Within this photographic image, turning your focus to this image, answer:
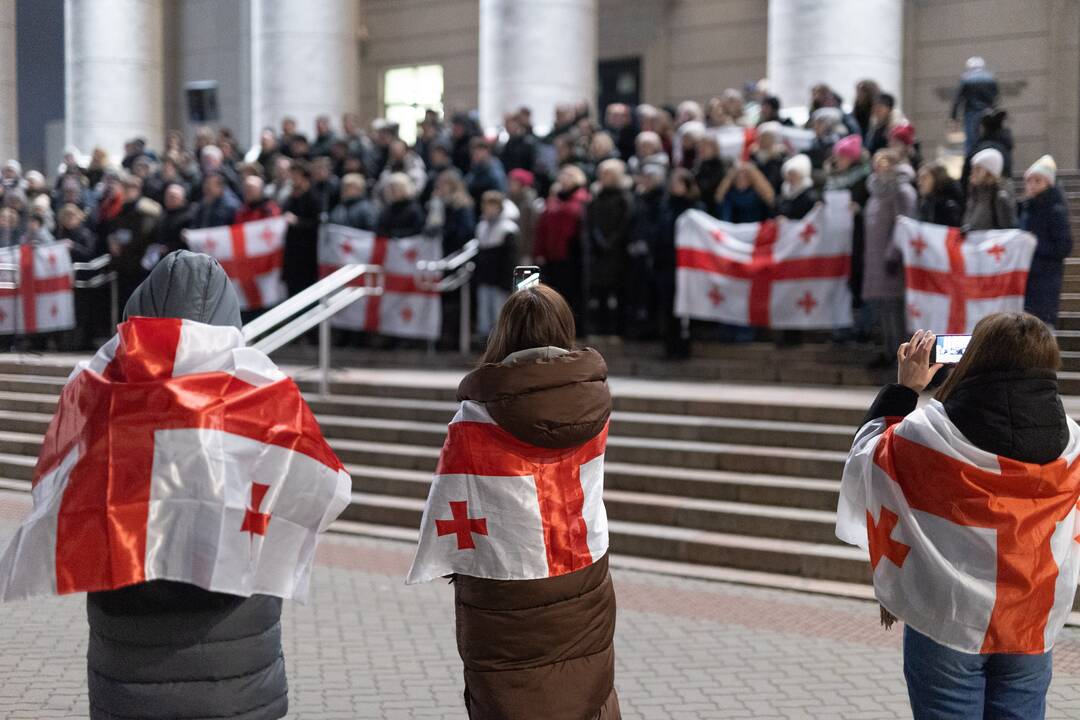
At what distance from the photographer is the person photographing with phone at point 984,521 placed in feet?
12.2

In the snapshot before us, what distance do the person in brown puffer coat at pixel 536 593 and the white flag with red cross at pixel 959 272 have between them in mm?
7924

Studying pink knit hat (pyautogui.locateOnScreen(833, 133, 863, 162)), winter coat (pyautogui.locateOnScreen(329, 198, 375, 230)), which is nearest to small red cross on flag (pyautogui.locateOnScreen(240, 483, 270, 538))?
pink knit hat (pyautogui.locateOnScreen(833, 133, 863, 162))

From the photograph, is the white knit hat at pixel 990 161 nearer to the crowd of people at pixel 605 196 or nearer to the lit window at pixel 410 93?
the crowd of people at pixel 605 196

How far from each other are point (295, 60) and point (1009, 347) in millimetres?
21371

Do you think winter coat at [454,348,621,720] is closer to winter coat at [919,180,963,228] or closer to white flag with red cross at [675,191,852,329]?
winter coat at [919,180,963,228]

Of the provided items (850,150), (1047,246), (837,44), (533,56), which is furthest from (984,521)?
(533,56)

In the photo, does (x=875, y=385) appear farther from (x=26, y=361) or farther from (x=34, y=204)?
(x=34, y=204)

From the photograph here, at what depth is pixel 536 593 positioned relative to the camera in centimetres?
407

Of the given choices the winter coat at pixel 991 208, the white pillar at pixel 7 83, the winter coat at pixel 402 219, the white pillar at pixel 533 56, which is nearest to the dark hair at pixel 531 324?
the winter coat at pixel 991 208

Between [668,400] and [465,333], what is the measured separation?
4.38 metres

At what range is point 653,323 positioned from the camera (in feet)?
47.0

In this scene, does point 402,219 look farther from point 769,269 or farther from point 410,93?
point 410,93

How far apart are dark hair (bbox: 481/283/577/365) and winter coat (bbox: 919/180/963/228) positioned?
862 centimetres

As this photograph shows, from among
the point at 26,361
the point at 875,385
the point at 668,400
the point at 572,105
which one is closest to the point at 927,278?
the point at 875,385
